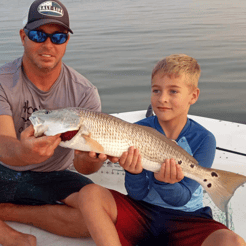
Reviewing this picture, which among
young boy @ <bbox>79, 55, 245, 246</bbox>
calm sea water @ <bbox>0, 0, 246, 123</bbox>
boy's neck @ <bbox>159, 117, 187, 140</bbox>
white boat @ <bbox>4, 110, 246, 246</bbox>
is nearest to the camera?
young boy @ <bbox>79, 55, 245, 246</bbox>

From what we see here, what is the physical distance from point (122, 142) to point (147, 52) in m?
11.2

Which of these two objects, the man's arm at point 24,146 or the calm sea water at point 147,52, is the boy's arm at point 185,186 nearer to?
the man's arm at point 24,146

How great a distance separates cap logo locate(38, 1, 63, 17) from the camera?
288cm

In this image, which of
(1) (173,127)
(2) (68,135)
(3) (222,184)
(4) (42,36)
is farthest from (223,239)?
(4) (42,36)

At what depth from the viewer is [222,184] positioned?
226 centimetres

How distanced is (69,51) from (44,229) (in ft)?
36.2

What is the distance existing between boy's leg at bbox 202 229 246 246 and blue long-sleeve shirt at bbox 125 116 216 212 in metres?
0.30

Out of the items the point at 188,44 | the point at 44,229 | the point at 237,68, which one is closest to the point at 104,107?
the point at 237,68

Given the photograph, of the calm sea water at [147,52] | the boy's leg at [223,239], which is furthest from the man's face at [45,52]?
the calm sea water at [147,52]

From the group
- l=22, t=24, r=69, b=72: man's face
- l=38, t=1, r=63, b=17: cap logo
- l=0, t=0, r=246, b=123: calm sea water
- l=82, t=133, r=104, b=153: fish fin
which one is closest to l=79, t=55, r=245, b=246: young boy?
l=82, t=133, r=104, b=153: fish fin

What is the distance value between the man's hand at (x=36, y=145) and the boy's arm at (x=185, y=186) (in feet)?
2.47

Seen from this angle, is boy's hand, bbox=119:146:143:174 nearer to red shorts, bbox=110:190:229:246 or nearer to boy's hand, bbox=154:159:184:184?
boy's hand, bbox=154:159:184:184

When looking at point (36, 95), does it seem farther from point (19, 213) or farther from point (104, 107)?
point (104, 107)

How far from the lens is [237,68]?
10.7m
